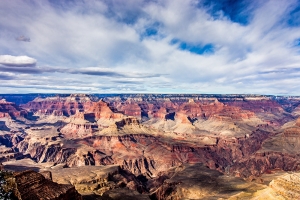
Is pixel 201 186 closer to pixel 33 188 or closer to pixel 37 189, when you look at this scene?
Answer: pixel 37 189

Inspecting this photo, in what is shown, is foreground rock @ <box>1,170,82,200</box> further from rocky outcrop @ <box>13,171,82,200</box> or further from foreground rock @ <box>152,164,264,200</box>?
foreground rock @ <box>152,164,264,200</box>

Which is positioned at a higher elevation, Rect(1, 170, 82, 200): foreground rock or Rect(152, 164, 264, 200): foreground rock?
Rect(1, 170, 82, 200): foreground rock

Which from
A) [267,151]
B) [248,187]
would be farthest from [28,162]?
[267,151]

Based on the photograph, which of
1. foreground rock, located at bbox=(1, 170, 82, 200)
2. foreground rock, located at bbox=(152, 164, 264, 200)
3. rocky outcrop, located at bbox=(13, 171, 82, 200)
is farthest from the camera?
foreground rock, located at bbox=(152, 164, 264, 200)

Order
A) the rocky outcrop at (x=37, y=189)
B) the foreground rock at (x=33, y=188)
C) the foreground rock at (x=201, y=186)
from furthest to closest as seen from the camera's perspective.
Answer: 1. the foreground rock at (x=201, y=186)
2. the rocky outcrop at (x=37, y=189)
3. the foreground rock at (x=33, y=188)

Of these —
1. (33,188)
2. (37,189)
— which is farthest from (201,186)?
(33,188)

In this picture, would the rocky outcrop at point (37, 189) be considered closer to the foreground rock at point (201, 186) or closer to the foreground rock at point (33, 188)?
the foreground rock at point (33, 188)

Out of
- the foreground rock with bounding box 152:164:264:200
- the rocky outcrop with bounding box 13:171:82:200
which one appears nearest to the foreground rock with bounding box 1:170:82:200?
the rocky outcrop with bounding box 13:171:82:200

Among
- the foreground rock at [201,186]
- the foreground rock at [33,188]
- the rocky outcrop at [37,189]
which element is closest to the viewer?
the foreground rock at [33,188]

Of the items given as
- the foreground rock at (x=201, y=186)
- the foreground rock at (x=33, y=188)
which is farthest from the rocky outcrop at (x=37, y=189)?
the foreground rock at (x=201, y=186)
